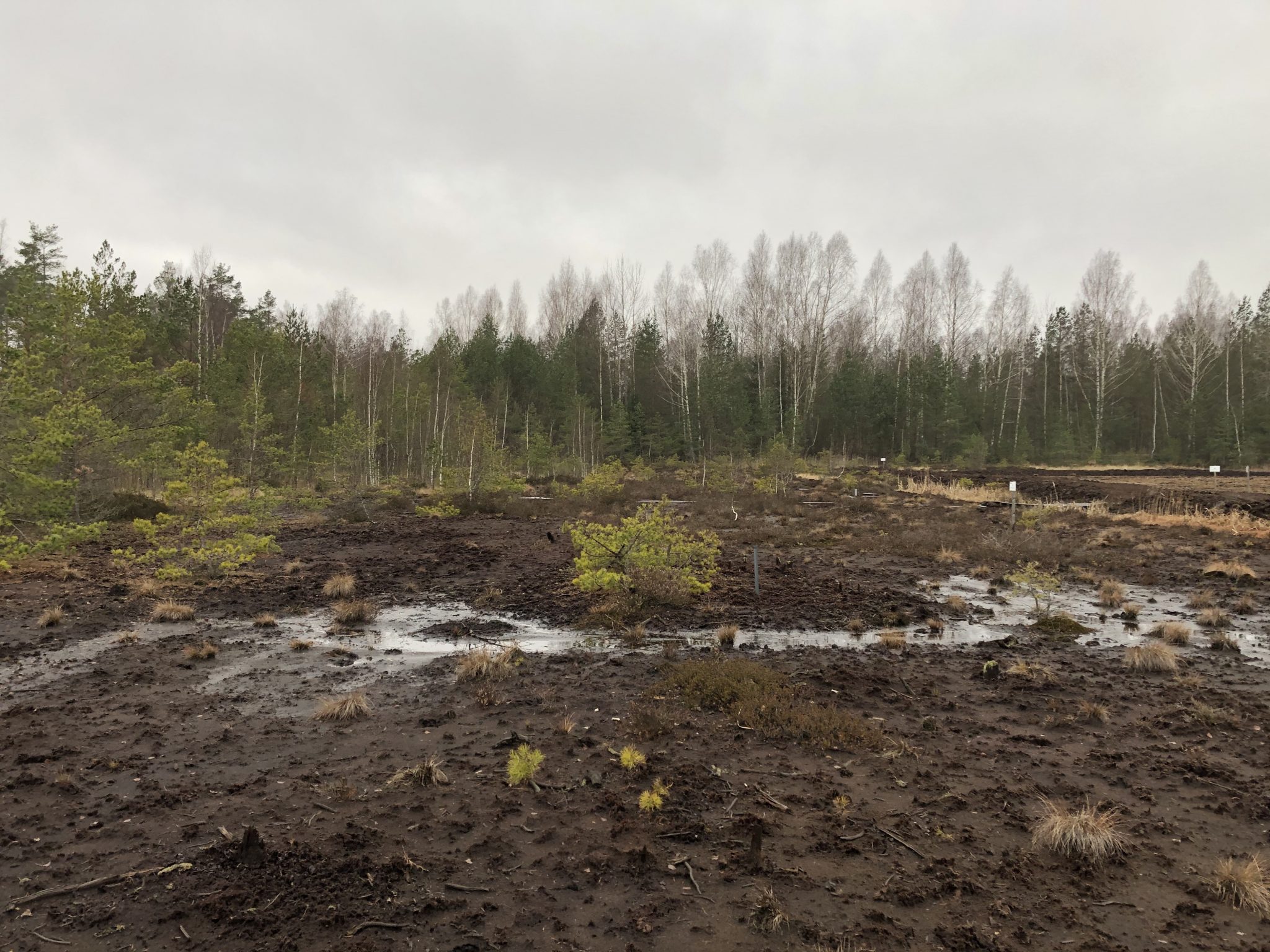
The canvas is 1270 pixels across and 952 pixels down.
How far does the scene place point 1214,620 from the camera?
9852 mm

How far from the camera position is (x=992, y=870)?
4.09 metres

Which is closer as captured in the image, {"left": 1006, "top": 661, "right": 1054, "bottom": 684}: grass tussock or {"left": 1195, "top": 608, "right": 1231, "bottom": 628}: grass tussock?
{"left": 1006, "top": 661, "right": 1054, "bottom": 684}: grass tussock

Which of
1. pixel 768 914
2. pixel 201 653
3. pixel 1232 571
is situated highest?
pixel 1232 571

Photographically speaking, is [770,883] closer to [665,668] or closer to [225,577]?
[665,668]

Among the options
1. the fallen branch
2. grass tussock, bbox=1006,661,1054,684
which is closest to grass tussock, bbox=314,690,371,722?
the fallen branch

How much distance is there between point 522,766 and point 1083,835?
4009 mm

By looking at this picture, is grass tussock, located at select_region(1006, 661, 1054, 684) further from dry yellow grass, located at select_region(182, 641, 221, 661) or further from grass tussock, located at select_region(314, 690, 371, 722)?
dry yellow grass, located at select_region(182, 641, 221, 661)

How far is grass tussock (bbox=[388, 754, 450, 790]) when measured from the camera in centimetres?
520

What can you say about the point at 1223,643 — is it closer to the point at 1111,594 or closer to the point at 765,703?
the point at 1111,594

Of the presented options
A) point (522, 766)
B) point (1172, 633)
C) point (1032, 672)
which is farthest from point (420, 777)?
point (1172, 633)

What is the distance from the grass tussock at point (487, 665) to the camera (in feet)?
25.8

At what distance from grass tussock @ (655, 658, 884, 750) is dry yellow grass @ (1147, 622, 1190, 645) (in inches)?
233

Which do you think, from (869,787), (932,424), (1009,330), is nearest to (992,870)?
(869,787)

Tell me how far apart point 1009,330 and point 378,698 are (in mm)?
62103
